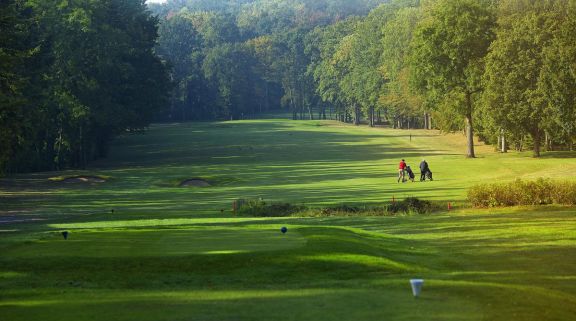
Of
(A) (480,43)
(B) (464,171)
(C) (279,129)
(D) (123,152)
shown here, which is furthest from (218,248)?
(C) (279,129)

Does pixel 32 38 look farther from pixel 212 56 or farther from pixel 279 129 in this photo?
pixel 212 56

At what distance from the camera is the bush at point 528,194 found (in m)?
43.9

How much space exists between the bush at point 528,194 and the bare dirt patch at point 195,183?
30.2m

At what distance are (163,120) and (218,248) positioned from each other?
168877 millimetres

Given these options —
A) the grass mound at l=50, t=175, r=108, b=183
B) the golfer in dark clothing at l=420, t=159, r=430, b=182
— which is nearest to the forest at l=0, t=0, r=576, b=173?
the grass mound at l=50, t=175, r=108, b=183

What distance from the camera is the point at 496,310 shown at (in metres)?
15.7

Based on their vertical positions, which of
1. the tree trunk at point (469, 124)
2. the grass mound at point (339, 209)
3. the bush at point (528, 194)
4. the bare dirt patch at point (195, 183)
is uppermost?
the tree trunk at point (469, 124)

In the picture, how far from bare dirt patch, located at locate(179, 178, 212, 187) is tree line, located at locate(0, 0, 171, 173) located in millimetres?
12935

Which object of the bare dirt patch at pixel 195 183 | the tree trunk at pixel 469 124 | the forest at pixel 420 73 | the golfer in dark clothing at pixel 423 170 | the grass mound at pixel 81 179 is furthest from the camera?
the tree trunk at pixel 469 124

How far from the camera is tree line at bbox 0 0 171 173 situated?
75125mm

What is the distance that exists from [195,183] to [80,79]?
22.9 meters

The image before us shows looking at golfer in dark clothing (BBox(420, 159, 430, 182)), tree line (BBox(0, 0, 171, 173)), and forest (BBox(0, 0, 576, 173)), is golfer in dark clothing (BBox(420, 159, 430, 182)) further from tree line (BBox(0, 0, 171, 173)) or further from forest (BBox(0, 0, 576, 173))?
tree line (BBox(0, 0, 171, 173))

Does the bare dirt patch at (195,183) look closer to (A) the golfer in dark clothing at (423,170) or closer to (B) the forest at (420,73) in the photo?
(B) the forest at (420,73)

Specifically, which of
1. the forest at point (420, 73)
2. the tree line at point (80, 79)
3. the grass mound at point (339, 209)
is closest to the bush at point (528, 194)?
the grass mound at point (339, 209)
